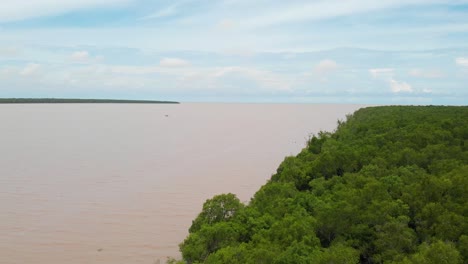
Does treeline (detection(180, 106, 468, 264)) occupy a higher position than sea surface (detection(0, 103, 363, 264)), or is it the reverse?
treeline (detection(180, 106, 468, 264))

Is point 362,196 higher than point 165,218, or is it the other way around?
point 362,196

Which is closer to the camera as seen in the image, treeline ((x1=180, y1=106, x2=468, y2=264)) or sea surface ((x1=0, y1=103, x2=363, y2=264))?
treeline ((x1=180, y1=106, x2=468, y2=264))

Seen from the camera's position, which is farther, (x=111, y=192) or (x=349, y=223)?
(x=111, y=192)

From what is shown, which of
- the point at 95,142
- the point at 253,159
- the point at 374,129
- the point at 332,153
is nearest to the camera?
the point at 332,153

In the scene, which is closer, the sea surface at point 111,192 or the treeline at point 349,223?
the treeline at point 349,223

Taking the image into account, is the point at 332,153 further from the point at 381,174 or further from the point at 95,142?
the point at 95,142

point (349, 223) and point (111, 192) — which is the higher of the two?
point (349, 223)

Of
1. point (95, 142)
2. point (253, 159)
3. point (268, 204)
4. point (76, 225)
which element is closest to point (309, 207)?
point (268, 204)

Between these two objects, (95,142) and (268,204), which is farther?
(95,142)

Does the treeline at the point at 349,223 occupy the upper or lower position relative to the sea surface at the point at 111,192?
upper

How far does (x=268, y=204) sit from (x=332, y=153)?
753 cm

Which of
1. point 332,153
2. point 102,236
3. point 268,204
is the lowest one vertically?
point 102,236

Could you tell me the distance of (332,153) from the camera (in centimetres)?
2380

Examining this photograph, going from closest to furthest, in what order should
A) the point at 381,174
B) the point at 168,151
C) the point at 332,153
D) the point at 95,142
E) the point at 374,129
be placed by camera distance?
1. the point at 381,174
2. the point at 332,153
3. the point at 374,129
4. the point at 168,151
5. the point at 95,142
